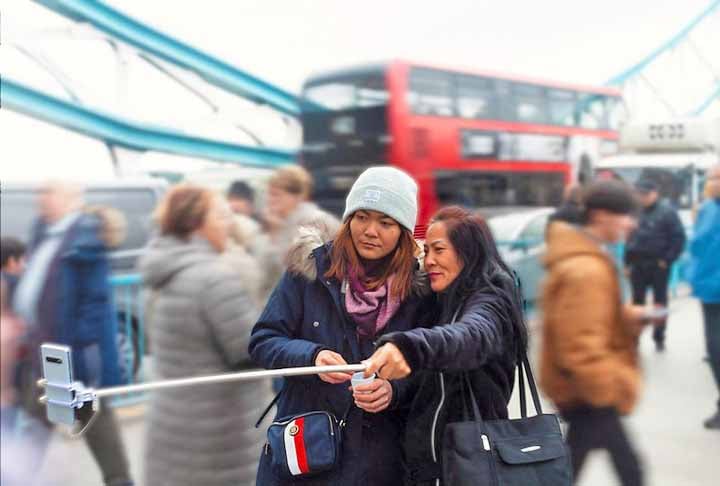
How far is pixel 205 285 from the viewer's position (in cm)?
255

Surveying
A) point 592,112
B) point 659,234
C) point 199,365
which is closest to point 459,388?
point 199,365

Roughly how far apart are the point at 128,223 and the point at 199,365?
3561mm

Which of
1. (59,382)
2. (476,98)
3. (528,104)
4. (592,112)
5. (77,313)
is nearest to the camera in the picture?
(59,382)

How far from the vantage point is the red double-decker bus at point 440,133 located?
10.6 m

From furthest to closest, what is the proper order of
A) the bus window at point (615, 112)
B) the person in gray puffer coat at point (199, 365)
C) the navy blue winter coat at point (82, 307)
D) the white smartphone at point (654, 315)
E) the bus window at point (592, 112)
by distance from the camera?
1. the bus window at point (615, 112)
2. the bus window at point (592, 112)
3. the navy blue winter coat at point (82, 307)
4. the person in gray puffer coat at point (199, 365)
5. the white smartphone at point (654, 315)

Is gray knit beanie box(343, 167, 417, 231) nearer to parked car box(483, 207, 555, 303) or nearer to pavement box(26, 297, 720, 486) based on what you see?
pavement box(26, 297, 720, 486)

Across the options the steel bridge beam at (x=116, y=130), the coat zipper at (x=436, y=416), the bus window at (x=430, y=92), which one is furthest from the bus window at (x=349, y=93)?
the coat zipper at (x=436, y=416)

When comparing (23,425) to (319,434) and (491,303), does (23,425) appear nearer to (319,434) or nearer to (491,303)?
(319,434)

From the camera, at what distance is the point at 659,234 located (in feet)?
20.2

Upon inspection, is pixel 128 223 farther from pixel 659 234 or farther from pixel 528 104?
pixel 528 104

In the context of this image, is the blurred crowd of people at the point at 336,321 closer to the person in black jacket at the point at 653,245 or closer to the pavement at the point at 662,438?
the pavement at the point at 662,438

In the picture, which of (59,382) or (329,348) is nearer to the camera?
(59,382)

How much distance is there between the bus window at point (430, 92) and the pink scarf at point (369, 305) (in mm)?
9130

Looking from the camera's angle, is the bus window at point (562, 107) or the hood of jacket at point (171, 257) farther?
the bus window at point (562, 107)
